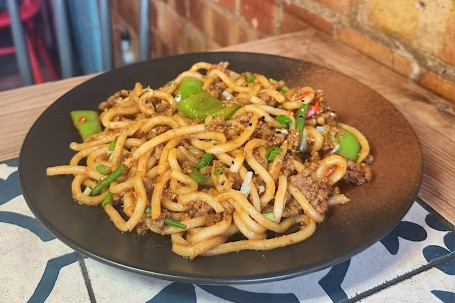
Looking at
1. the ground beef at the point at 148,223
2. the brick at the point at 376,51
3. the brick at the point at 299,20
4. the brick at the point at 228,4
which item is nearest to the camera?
the ground beef at the point at 148,223

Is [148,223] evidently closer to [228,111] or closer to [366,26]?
[228,111]

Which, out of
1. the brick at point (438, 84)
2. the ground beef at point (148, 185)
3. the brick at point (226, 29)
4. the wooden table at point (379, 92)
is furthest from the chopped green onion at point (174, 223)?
the brick at point (226, 29)

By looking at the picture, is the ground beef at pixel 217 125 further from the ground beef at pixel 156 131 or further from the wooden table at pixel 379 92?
the wooden table at pixel 379 92

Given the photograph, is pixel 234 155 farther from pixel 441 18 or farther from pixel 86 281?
pixel 441 18

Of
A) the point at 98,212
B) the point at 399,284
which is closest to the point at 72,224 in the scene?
the point at 98,212

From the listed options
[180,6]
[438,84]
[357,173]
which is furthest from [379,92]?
[180,6]
